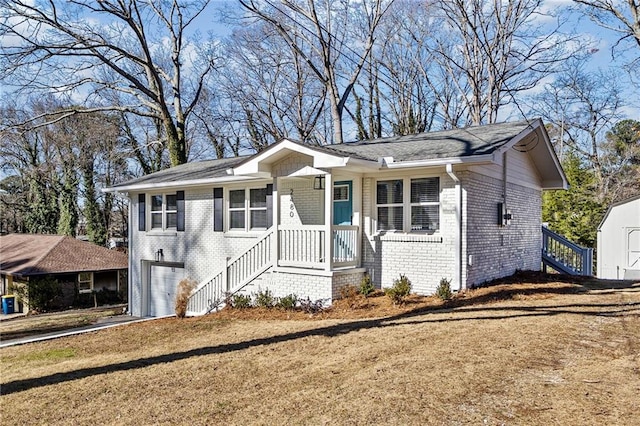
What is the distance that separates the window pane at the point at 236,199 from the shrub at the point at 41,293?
12.3m

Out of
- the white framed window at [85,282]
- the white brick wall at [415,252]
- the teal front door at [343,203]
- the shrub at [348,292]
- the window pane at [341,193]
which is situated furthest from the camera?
the white framed window at [85,282]

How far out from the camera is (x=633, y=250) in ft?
69.9

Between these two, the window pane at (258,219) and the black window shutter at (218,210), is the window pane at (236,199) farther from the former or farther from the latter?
the window pane at (258,219)

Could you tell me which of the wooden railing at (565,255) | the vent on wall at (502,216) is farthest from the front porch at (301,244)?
the wooden railing at (565,255)

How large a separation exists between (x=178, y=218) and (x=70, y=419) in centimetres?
1141

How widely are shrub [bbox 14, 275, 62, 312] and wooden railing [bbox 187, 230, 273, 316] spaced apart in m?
11.9

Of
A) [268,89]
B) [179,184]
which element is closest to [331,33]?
[268,89]

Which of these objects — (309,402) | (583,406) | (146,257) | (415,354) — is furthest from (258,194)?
(583,406)

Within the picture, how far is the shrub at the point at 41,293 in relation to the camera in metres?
21.5

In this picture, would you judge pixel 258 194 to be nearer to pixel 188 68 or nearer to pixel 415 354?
pixel 415 354

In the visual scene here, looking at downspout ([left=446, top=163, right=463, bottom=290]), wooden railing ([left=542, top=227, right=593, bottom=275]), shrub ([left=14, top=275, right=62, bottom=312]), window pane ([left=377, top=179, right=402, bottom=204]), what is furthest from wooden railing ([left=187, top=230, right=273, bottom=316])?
shrub ([left=14, top=275, right=62, bottom=312])

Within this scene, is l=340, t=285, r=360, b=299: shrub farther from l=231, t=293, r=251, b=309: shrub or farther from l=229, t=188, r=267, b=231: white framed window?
l=229, t=188, r=267, b=231: white framed window

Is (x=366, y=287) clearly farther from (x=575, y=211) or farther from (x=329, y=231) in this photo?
(x=575, y=211)

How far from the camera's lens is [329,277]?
10859mm
